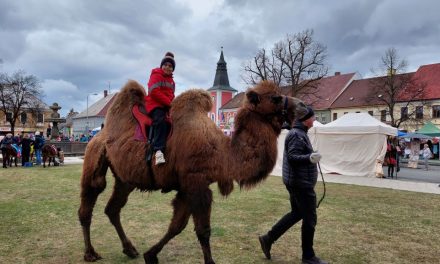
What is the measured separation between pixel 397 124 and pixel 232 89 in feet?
125

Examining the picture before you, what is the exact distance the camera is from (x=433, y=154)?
38.6m

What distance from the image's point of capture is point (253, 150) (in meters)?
4.01

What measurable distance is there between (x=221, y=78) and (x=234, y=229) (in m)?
72.4

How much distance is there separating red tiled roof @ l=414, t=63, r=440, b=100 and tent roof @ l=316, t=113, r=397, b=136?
35396 millimetres

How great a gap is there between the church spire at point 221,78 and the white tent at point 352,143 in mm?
59091

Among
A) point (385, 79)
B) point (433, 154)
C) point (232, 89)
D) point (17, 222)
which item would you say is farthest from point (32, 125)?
point (17, 222)

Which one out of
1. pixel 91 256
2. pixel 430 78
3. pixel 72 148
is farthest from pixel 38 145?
pixel 430 78

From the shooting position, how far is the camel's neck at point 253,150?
13.1 feet

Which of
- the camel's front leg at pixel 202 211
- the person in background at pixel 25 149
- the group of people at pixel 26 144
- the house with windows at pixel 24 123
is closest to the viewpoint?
the camel's front leg at pixel 202 211

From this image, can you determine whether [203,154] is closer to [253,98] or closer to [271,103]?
[253,98]

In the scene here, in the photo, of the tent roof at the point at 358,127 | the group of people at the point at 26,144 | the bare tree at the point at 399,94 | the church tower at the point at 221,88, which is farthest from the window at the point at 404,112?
the group of people at the point at 26,144

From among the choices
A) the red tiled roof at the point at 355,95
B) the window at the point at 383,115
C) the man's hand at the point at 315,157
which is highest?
the red tiled roof at the point at 355,95

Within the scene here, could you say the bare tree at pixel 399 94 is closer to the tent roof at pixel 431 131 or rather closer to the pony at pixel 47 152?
the tent roof at pixel 431 131

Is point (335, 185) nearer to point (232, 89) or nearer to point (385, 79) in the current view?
point (385, 79)
